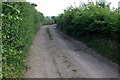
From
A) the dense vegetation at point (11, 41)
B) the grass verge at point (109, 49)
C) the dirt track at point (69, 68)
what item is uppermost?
the dense vegetation at point (11, 41)

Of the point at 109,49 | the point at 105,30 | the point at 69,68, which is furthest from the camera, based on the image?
the point at 105,30

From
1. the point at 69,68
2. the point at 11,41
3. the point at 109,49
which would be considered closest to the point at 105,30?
the point at 109,49

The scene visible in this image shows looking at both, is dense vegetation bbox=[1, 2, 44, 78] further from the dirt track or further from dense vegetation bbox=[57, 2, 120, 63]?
dense vegetation bbox=[57, 2, 120, 63]

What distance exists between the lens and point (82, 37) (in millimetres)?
15375

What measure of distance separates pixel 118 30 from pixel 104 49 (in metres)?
2.00

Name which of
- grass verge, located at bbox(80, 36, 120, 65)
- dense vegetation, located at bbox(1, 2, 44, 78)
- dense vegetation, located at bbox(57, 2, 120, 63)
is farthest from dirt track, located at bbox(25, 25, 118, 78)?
dense vegetation, located at bbox(1, 2, 44, 78)

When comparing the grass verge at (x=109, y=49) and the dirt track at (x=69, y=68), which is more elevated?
the grass verge at (x=109, y=49)

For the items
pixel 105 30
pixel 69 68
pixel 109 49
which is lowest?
pixel 69 68

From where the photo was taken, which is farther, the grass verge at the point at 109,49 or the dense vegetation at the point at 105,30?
the dense vegetation at the point at 105,30

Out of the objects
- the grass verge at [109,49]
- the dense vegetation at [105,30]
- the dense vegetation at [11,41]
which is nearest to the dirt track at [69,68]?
the grass verge at [109,49]

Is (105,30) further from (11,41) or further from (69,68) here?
(11,41)

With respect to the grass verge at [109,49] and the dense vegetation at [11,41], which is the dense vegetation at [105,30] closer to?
the grass verge at [109,49]

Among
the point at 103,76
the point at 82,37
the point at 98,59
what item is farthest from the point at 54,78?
the point at 82,37

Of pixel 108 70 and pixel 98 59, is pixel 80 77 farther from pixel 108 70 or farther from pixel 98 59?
pixel 98 59
